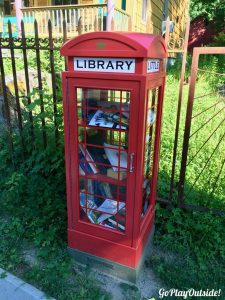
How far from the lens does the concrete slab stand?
2.36 m

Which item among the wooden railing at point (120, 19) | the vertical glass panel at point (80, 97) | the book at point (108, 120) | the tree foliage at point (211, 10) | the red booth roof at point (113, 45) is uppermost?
the tree foliage at point (211, 10)

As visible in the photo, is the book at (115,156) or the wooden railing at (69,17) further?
the wooden railing at (69,17)

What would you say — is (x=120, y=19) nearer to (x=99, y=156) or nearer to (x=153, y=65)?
(x=153, y=65)

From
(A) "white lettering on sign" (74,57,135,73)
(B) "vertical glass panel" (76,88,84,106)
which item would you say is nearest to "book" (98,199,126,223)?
(B) "vertical glass panel" (76,88,84,106)

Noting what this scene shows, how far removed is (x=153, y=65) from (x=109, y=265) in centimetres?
180

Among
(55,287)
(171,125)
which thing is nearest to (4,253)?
(55,287)

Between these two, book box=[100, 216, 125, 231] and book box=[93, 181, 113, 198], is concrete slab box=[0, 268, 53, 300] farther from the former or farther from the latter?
book box=[93, 181, 113, 198]

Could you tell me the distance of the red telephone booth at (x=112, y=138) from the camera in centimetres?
196

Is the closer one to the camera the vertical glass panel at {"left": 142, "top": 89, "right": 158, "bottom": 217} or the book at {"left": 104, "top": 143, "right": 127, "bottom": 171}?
the book at {"left": 104, "top": 143, "right": 127, "bottom": 171}

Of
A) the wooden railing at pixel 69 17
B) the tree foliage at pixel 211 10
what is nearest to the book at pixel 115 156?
the wooden railing at pixel 69 17

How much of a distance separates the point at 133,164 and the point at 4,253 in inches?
66.6

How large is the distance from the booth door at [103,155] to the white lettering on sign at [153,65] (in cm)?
19

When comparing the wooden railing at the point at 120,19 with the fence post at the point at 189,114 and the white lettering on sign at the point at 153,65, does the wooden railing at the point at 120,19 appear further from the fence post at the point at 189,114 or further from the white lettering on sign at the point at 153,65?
the white lettering on sign at the point at 153,65

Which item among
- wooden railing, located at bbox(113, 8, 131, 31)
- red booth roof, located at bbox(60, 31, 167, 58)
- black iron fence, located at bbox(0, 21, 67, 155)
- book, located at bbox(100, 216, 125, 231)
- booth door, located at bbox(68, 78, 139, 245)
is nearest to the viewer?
red booth roof, located at bbox(60, 31, 167, 58)
